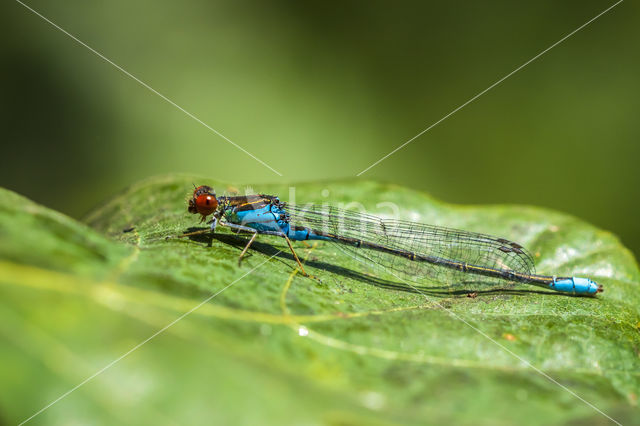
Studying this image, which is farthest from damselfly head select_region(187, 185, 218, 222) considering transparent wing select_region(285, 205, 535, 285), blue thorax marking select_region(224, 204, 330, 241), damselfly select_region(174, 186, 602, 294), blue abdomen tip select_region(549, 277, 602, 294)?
blue abdomen tip select_region(549, 277, 602, 294)

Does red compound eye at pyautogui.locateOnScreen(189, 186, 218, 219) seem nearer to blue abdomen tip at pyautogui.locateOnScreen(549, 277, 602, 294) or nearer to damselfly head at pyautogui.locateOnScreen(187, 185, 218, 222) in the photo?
damselfly head at pyautogui.locateOnScreen(187, 185, 218, 222)

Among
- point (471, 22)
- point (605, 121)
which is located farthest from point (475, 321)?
point (471, 22)

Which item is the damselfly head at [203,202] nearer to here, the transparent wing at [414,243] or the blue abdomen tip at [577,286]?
the transparent wing at [414,243]

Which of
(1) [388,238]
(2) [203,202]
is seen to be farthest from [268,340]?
(1) [388,238]

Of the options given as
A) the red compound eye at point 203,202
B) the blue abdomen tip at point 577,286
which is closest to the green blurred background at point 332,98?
the red compound eye at point 203,202

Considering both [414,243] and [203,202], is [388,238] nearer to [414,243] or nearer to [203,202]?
[414,243]

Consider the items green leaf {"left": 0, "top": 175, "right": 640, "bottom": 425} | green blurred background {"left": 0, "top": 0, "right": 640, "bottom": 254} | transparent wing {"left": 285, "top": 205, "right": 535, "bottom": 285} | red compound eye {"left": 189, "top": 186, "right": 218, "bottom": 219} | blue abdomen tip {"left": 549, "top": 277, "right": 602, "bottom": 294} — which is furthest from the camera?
green blurred background {"left": 0, "top": 0, "right": 640, "bottom": 254}
